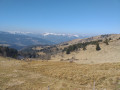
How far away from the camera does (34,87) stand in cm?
1392

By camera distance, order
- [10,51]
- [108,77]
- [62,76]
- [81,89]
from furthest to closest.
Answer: [10,51] < [62,76] < [108,77] < [81,89]

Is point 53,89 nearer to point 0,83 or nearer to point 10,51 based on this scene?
point 0,83

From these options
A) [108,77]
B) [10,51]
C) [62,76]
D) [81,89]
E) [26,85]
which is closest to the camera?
[81,89]

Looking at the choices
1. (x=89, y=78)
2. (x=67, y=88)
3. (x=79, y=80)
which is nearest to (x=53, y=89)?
(x=67, y=88)

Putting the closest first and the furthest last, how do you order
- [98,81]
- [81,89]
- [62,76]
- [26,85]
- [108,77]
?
1. [81,89]
2. [26,85]
3. [98,81]
4. [108,77]
5. [62,76]

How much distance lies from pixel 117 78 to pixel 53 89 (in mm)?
9518

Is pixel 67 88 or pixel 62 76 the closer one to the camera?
pixel 67 88

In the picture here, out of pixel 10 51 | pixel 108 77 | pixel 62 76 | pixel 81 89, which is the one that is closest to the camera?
pixel 81 89

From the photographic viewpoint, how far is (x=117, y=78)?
634 inches

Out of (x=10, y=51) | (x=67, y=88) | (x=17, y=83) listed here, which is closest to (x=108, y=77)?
(x=67, y=88)

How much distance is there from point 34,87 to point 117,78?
11767 millimetres

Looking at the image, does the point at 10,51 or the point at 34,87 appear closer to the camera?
the point at 34,87

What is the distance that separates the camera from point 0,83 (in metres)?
14.8

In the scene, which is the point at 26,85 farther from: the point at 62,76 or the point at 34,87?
the point at 62,76
